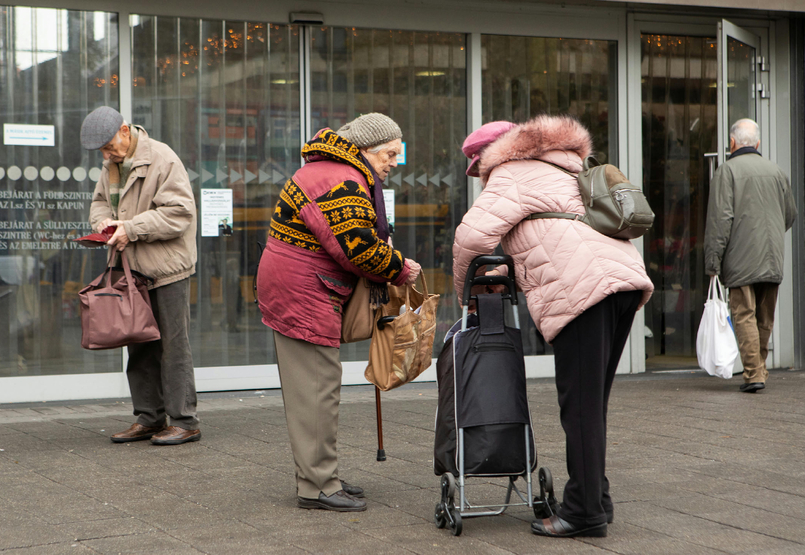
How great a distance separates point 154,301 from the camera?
224 inches

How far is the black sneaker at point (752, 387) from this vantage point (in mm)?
7629

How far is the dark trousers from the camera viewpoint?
563cm

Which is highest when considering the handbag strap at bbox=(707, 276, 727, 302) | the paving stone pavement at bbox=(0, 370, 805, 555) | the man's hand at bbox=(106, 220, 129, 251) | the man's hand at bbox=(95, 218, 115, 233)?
the man's hand at bbox=(95, 218, 115, 233)

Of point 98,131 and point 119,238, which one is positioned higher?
point 98,131

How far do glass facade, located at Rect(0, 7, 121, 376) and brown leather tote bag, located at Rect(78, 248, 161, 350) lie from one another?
239 centimetres

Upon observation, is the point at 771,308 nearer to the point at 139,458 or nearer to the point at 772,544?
the point at 772,544

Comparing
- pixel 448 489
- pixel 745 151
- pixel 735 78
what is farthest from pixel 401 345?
pixel 735 78

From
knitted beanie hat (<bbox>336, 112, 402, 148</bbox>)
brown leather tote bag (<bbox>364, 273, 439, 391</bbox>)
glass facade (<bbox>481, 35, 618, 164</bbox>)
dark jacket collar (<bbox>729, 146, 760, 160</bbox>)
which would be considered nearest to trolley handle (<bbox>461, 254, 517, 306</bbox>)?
brown leather tote bag (<bbox>364, 273, 439, 391</bbox>)

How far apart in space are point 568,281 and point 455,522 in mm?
1072

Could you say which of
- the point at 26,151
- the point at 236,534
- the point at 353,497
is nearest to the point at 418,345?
the point at 353,497

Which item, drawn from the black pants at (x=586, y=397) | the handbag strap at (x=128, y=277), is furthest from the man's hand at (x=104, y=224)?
the black pants at (x=586, y=397)

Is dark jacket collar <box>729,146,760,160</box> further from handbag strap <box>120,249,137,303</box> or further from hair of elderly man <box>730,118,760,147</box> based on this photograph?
handbag strap <box>120,249,137,303</box>

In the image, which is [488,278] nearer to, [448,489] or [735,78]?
[448,489]

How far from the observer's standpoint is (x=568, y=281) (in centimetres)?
358
